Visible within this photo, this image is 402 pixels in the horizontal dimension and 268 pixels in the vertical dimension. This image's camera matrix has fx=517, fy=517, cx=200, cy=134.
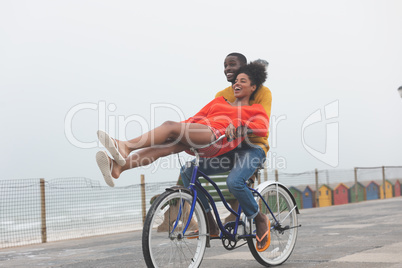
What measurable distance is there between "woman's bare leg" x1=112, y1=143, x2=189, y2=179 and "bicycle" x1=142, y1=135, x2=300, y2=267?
166mm

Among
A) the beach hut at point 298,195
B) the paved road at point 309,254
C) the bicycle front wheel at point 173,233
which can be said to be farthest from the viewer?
the beach hut at point 298,195

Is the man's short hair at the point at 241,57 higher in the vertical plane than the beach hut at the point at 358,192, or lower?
higher

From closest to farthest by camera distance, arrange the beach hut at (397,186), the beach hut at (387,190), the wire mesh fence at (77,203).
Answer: the wire mesh fence at (77,203) → the beach hut at (387,190) → the beach hut at (397,186)

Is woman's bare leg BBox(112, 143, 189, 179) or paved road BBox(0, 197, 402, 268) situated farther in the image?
paved road BBox(0, 197, 402, 268)

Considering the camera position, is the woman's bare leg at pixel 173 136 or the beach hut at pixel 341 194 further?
the beach hut at pixel 341 194

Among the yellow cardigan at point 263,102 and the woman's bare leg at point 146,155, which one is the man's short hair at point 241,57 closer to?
the yellow cardigan at point 263,102

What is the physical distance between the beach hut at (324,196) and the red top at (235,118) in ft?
51.1

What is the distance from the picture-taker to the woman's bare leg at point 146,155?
344cm

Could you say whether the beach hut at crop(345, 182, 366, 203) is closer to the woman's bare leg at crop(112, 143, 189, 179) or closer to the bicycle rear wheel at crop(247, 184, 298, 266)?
the bicycle rear wheel at crop(247, 184, 298, 266)

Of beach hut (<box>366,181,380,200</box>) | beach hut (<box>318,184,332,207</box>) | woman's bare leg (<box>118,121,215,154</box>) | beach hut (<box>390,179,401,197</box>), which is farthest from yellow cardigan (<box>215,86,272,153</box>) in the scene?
beach hut (<box>390,179,401,197</box>)

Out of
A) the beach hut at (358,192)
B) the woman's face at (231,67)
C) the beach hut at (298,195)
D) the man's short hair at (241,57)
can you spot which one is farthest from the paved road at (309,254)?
the beach hut at (358,192)

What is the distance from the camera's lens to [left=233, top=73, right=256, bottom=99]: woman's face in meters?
4.17

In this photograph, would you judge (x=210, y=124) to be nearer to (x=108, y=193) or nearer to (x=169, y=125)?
(x=169, y=125)

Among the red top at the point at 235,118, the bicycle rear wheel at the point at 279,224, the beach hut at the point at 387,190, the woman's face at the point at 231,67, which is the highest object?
the woman's face at the point at 231,67
